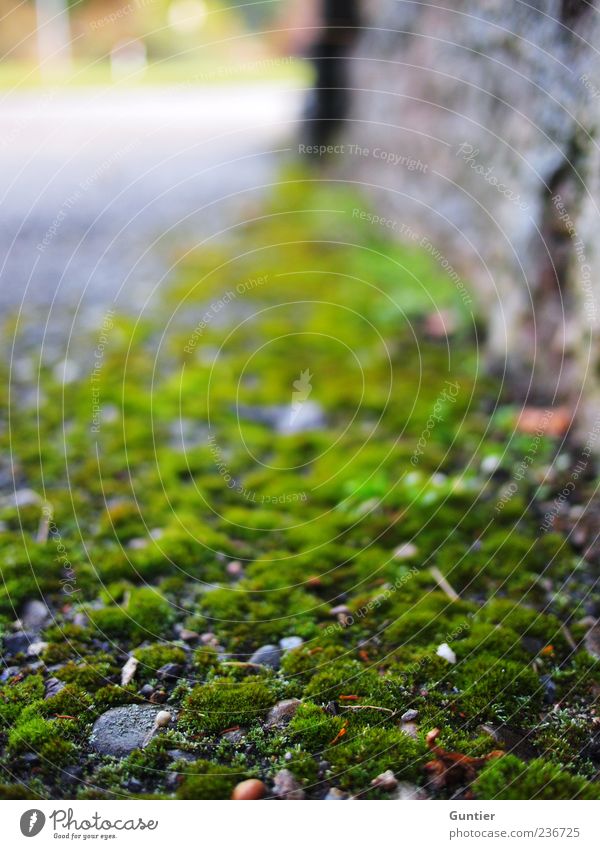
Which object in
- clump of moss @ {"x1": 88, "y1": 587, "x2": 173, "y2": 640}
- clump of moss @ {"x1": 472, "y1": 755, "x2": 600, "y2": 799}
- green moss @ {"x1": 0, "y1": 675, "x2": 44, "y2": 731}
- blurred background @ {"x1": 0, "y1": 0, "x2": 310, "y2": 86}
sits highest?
blurred background @ {"x1": 0, "y1": 0, "x2": 310, "y2": 86}

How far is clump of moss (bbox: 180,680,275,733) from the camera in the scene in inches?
98.0

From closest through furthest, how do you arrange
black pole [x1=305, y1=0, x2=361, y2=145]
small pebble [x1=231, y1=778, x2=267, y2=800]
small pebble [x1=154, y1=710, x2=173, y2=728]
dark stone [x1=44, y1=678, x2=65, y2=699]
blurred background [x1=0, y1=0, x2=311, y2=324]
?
small pebble [x1=231, y1=778, x2=267, y2=800]
small pebble [x1=154, y1=710, x2=173, y2=728]
dark stone [x1=44, y1=678, x2=65, y2=699]
blurred background [x1=0, y1=0, x2=311, y2=324]
black pole [x1=305, y1=0, x2=361, y2=145]

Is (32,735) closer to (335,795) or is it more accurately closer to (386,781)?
(335,795)

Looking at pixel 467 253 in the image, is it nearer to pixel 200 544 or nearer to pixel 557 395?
pixel 557 395

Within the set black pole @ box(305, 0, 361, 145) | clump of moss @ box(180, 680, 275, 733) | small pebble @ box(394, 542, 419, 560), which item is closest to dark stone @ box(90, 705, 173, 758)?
clump of moss @ box(180, 680, 275, 733)

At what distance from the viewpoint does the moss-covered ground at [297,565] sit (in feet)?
7.80

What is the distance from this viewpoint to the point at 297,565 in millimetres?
3303

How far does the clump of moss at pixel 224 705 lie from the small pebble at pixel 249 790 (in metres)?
0.25

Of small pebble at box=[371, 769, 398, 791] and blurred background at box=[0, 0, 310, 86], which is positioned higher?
blurred background at box=[0, 0, 310, 86]

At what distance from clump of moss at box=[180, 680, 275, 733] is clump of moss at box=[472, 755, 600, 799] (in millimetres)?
777

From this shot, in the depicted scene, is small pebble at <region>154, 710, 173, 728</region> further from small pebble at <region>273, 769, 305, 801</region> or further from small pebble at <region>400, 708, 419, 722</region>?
small pebble at <region>400, 708, 419, 722</region>

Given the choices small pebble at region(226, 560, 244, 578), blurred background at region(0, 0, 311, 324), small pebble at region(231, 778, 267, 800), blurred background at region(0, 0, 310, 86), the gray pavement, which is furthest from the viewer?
blurred background at region(0, 0, 310, 86)

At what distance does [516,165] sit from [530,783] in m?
3.83

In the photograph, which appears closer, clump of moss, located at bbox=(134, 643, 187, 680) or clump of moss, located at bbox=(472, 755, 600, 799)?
clump of moss, located at bbox=(472, 755, 600, 799)
